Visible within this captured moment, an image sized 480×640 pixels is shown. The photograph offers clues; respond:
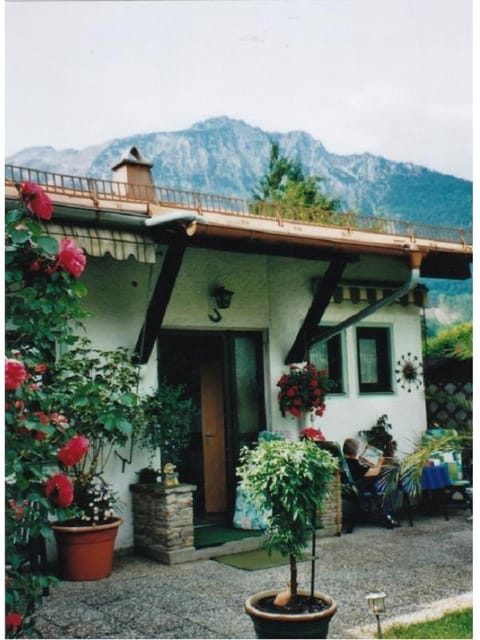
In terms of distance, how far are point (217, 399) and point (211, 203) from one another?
2537mm

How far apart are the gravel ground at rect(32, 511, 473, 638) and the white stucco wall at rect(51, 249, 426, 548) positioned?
1.21m

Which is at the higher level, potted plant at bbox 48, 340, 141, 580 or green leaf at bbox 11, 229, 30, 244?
green leaf at bbox 11, 229, 30, 244

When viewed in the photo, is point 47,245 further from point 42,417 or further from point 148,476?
point 148,476

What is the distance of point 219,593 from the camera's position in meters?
5.58

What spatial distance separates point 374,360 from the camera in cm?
993

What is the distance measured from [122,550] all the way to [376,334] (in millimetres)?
4894

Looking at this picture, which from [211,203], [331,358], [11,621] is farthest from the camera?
[331,358]

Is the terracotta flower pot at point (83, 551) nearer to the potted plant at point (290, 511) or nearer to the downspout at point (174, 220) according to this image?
the potted plant at point (290, 511)

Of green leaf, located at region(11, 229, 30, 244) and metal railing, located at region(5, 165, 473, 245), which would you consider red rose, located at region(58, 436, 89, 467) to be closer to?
green leaf, located at region(11, 229, 30, 244)

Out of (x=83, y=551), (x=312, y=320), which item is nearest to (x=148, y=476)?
(x=83, y=551)

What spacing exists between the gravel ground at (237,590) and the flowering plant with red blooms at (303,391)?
5.37 feet

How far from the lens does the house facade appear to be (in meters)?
6.88

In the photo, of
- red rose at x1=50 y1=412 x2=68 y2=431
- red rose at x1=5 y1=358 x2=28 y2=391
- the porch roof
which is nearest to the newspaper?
the porch roof

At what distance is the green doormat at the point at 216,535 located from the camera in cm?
720
